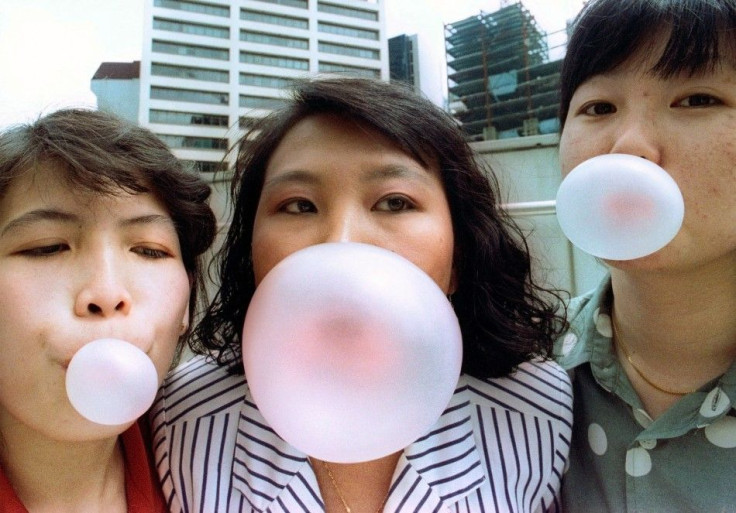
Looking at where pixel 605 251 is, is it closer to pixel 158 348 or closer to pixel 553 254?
pixel 158 348

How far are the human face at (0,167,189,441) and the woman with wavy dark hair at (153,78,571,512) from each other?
137mm

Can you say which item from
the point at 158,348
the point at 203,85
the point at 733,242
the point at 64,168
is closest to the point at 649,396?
the point at 733,242

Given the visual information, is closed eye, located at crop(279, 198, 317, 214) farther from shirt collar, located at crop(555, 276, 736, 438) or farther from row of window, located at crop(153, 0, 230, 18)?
row of window, located at crop(153, 0, 230, 18)

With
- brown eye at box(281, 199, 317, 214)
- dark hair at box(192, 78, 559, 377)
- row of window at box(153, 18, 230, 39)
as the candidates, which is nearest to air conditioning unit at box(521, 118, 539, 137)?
dark hair at box(192, 78, 559, 377)

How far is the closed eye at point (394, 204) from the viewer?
1.99ft

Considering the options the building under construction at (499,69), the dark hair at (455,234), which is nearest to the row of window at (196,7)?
the building under construction at (499,69)

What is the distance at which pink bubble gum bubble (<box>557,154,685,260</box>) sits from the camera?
446mm

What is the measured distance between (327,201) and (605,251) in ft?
0.98

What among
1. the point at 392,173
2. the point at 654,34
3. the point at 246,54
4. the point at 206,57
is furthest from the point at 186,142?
the point at 206,57

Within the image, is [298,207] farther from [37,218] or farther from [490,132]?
[490,132]

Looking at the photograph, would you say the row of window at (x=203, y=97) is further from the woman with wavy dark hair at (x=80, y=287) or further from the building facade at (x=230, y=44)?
the woman with wavy dark hair at (x=80, y=287)

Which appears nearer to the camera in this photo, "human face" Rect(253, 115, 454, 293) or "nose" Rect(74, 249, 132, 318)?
"nose" Rect(74, 249, 132, 318)

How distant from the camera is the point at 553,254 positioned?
1.26 metres

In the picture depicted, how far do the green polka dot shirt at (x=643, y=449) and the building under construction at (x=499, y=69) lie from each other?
715 mm
